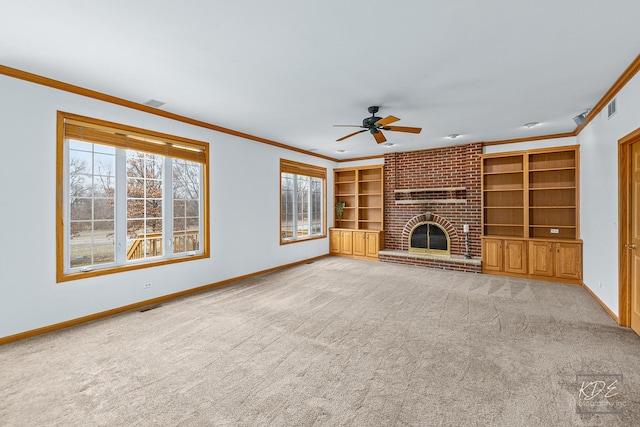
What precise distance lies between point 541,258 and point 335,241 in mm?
4583

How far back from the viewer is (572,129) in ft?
17.3

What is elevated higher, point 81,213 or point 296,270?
point 81,213

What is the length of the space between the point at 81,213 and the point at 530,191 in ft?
24.8

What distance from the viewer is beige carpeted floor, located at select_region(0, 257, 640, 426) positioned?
1.99m

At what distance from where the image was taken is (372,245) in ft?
25.0

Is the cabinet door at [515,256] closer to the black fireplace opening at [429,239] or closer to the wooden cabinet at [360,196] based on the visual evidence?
the black fireplace opening at [429,239]

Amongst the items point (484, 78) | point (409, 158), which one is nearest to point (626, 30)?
point (484, 78)

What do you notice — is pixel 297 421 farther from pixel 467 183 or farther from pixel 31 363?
pixel 467 183

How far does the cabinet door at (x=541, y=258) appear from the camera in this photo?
5.47m

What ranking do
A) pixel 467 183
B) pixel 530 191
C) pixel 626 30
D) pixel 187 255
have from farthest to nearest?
pixel 467 183 → pixel 530 191 → pixel 187 255 → pixel 626 30

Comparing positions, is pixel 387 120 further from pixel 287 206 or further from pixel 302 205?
pixel 302 205

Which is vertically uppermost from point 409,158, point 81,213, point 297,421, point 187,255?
A: point 409,158

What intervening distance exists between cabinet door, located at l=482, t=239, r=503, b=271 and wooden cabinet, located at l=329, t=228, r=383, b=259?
92.9 inches

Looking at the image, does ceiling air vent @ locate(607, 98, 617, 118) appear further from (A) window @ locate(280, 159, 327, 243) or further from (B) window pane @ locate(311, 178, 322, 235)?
(B) window pane @ locate(311, 178, 322, 235)
